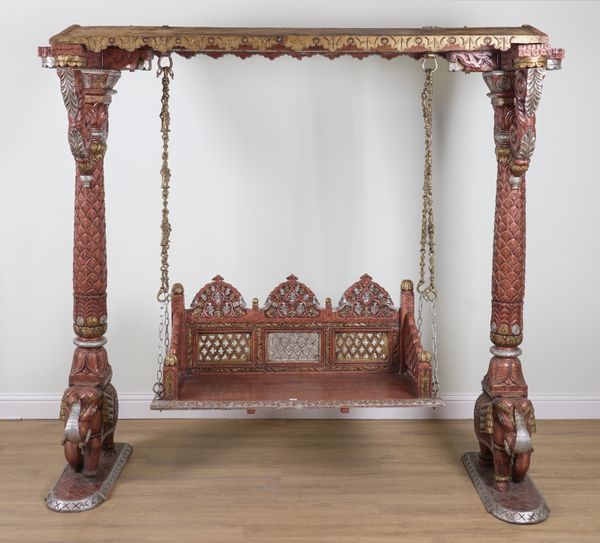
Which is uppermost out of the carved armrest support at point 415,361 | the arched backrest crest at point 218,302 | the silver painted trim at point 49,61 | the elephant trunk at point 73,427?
the silver painted trim at point 49,61

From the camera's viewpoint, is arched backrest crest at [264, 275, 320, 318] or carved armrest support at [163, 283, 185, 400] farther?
arched backrest crest at [264, 275, 320, 318]

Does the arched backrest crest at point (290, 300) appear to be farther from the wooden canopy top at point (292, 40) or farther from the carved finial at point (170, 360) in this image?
the wooden canopy top at point (292, 40)

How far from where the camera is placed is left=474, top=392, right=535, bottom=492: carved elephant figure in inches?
161

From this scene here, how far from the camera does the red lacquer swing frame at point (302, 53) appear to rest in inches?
152

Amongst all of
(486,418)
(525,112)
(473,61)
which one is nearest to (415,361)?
(486,418)

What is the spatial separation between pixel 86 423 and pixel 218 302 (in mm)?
973

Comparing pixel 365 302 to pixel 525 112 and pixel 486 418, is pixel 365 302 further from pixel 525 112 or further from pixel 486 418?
pixel 525 112

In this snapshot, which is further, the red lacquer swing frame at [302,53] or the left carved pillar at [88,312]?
the left carved pillar at [88,312]

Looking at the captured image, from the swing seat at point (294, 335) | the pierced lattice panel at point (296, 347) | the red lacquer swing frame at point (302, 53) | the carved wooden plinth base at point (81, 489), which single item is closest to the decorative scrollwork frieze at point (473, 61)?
the red lacquer swing frame at point (302, 53)

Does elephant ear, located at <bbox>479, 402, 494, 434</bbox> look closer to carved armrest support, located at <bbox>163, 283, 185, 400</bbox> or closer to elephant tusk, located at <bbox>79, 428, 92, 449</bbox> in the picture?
carved armrest support, located at <bbox>163, 283, 185, 400</bbox>

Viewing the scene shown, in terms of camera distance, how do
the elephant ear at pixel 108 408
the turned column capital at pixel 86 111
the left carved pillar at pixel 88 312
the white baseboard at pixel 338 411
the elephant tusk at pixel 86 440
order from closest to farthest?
the turned column capital at pixel 86 111, the left carved pillar at pixel 88 312, the elephant tusk at pixel 86 440, the elephant ear at pixel 108 408, the white baseboard at pixel 338 411

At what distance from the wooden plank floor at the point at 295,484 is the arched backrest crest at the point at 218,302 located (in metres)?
0.71

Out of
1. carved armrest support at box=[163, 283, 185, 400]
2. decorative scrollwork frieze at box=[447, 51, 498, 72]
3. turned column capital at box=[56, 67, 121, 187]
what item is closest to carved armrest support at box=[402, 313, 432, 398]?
carved armrest support at box=[163, 283, 185, 400]

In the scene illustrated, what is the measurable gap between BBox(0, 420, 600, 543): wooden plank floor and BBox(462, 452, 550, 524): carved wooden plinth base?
4 centimetres
